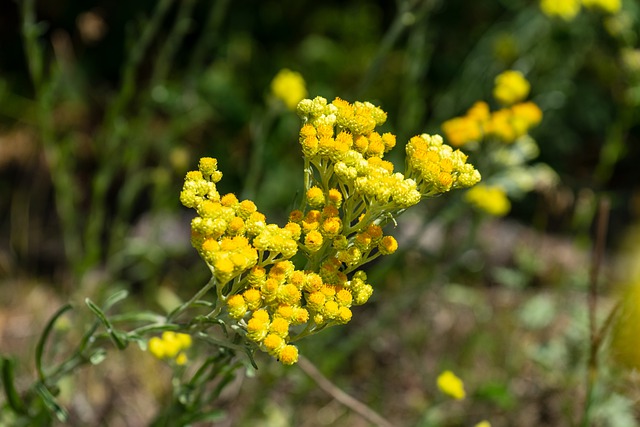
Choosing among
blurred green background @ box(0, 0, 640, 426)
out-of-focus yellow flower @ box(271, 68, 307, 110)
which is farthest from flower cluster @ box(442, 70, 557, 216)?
out-of-focus yellow flower @ box(271, 68, 307, 110)

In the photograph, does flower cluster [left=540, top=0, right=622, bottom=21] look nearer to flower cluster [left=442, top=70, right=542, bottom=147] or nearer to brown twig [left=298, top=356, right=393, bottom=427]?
flower cluster [left=442, top=70, right=542, bottom=147]

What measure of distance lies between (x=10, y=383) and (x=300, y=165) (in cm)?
231

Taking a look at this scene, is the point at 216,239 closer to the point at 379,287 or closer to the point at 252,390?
the point at 252,390

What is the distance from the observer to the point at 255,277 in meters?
1.35

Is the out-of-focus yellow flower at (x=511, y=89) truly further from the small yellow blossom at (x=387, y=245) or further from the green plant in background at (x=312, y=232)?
the small yellow blossom at (x=387, y=245)

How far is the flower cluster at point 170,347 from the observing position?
188cm

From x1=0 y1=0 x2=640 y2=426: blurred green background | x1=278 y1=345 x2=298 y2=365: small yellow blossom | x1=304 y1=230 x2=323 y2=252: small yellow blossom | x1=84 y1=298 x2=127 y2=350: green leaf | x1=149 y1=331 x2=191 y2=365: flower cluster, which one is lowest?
x1=0 y1=0 x2=640 y2=426: blurred green background

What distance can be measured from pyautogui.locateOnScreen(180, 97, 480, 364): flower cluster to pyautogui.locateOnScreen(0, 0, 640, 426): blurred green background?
1.11 m

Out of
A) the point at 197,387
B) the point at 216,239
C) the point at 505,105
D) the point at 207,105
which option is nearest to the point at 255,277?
the point at 216,239

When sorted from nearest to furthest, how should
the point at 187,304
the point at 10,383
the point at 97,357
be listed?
the point at 187,304 < the point at 97,357 < the point at 10,383

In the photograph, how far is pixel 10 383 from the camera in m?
1.72

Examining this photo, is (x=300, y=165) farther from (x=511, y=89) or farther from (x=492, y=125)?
(x=492, y=125)

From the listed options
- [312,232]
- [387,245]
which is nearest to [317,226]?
[312,232]

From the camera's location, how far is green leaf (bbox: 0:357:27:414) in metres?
1.70
